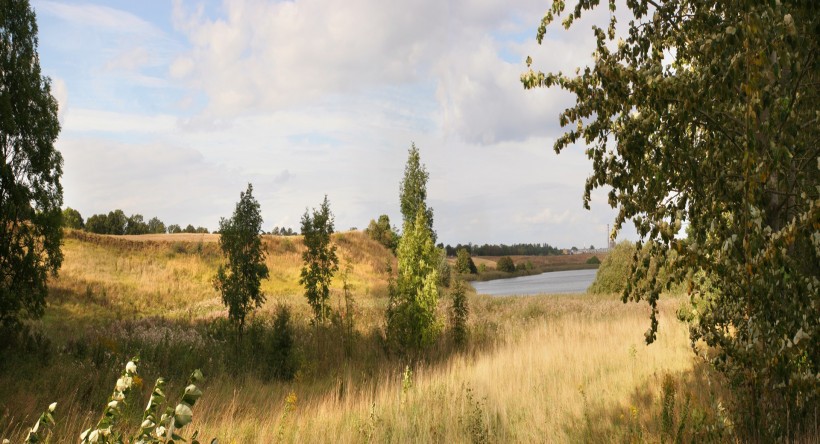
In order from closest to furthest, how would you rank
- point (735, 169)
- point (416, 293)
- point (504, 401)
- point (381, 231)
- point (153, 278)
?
1. point (735, 169)
2. point (504, 401)
3. point (416, 293)
4. point (153, 278)
5. point (381, 231)

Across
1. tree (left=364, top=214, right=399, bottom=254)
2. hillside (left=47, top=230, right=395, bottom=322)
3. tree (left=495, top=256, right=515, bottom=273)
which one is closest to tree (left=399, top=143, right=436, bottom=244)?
hillside (left=47, top=230, right=395, bottom=322)

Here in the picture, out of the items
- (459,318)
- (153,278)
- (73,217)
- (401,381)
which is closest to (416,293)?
(459,318)

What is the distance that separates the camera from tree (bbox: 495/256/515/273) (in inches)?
3910

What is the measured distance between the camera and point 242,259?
1349 cm

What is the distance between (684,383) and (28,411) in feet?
30.8

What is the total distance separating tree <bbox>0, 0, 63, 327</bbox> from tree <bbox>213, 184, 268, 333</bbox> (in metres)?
3.86

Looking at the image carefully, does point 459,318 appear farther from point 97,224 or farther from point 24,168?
point 97,224

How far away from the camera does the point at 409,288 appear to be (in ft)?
42.7

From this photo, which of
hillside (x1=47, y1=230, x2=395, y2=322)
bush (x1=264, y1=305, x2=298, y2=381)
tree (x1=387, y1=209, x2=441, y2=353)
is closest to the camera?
bush (x1=264, y1=305, x2=298, y2=381)

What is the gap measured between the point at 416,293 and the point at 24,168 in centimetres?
967

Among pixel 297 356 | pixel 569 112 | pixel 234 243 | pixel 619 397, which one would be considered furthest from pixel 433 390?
pixel 234 243

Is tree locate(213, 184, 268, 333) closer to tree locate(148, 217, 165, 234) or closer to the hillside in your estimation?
the hillside

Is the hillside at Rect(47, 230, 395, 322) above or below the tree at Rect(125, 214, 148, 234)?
below

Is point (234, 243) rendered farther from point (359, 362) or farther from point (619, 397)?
point (619, 397)
